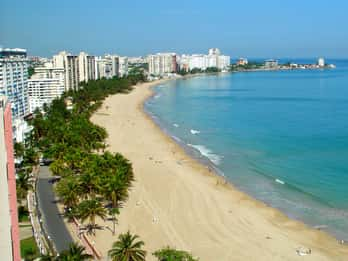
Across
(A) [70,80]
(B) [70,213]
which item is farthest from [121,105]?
(B) [70,213]

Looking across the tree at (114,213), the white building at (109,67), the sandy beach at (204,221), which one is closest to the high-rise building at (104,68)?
the white building at (109,67)

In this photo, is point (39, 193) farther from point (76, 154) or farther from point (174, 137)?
point (174, 137)

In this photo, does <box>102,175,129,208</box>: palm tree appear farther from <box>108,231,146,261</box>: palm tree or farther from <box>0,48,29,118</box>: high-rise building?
<box>0,48,29,118</box>: high-rise building

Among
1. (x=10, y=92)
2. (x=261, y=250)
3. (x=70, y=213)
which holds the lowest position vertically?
(x=261, y=250)

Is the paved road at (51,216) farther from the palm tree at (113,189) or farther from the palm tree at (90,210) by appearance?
the palm tree at (113,189)

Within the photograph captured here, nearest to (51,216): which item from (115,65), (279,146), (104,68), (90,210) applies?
(90,210)
